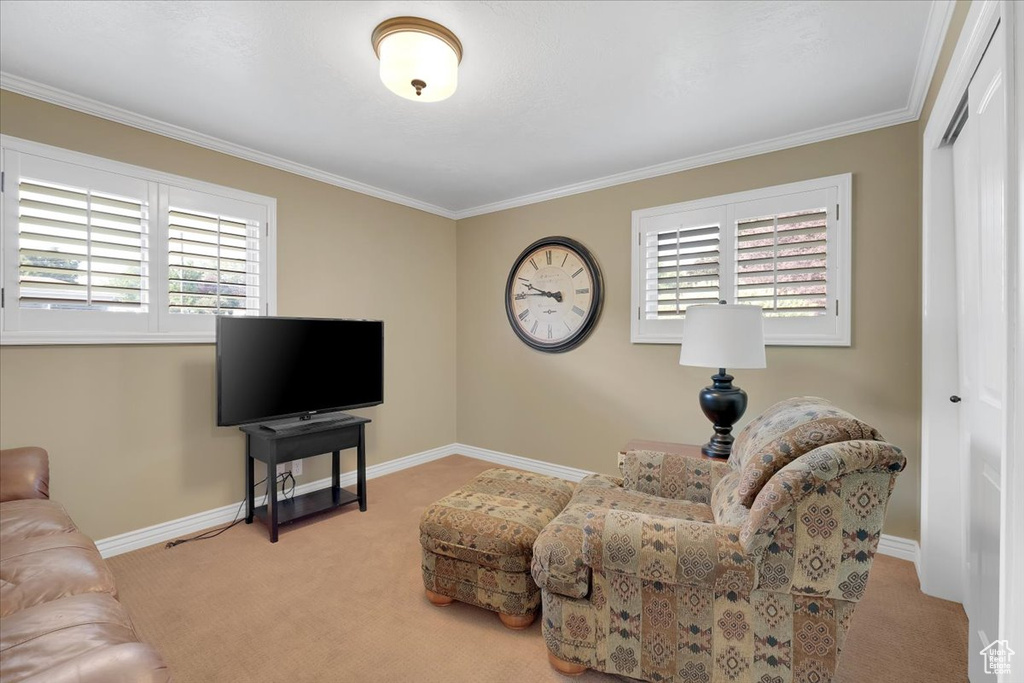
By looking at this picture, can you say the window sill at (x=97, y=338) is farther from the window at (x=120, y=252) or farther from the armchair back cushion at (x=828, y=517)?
the armchair back cushion at (x=828, y=517)

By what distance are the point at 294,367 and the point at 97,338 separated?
1.00 m

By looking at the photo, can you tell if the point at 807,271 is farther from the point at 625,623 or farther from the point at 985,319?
the point at 625,623

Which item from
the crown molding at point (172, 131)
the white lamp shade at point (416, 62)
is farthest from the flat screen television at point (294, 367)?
the white lamp shade at point (416, 62)

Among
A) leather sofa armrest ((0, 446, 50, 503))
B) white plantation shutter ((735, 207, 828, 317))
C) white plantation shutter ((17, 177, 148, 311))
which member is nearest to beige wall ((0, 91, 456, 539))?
white plantation shutter ((17, 177, 148, 311))

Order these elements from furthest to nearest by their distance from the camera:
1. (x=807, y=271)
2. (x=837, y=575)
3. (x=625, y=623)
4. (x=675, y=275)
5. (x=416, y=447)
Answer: (x=416, y=447) → (x=675, y=275) → (x=807, y=271) → (x=625, y=623) → (x=837, y=575)

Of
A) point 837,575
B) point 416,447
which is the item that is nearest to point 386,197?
point 416,447

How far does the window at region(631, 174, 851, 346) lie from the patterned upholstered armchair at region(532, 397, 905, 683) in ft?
4.66

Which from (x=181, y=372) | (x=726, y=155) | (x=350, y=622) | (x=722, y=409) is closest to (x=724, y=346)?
(x=722, y=409)

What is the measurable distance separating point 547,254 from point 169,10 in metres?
2.81

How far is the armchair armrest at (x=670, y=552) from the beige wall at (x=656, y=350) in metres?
1.87

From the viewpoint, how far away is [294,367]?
116 inches

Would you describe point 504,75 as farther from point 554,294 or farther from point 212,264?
point 212,264

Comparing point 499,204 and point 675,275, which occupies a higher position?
point 499,204

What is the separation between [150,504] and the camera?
270cm
